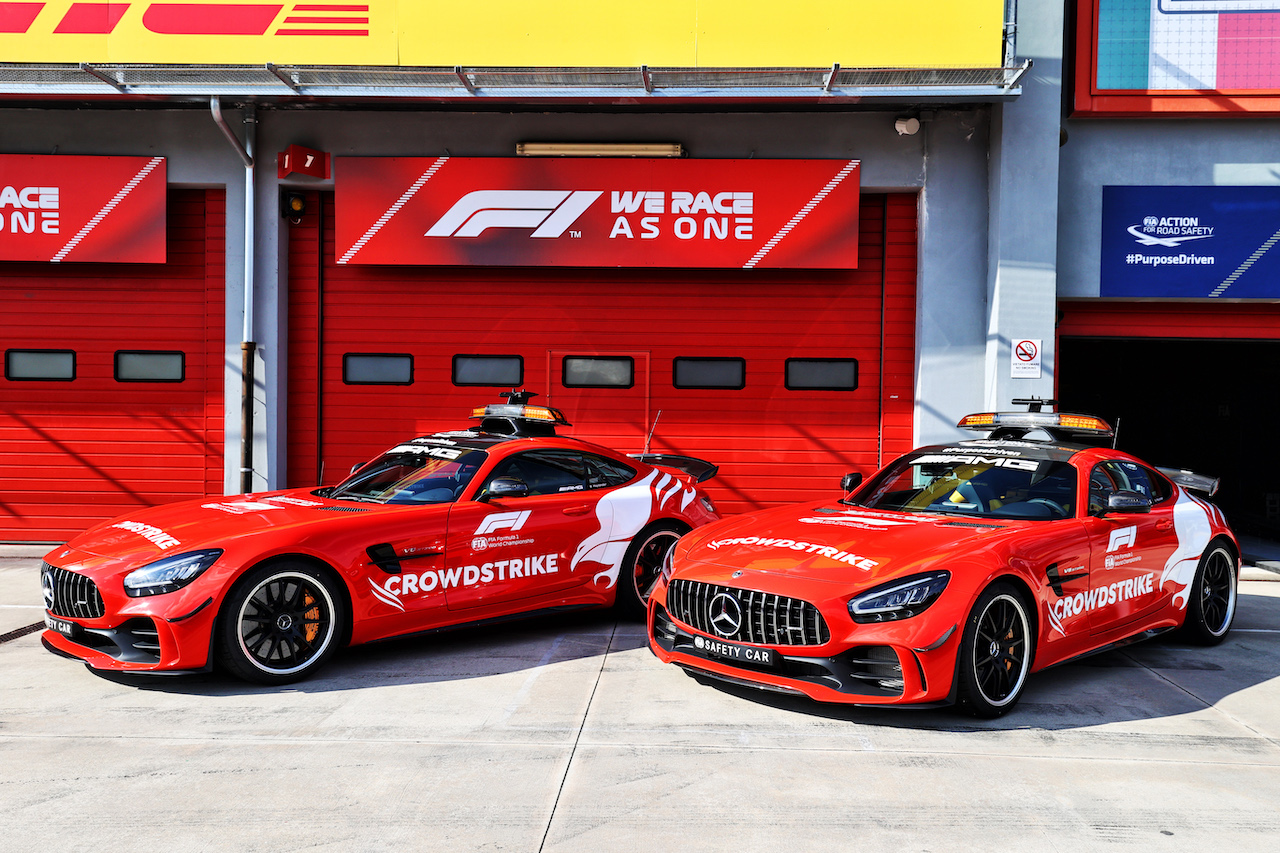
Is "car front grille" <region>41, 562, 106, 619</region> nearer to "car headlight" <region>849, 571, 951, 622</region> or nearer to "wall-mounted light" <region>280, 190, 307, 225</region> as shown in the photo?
"car headlight" <region>849, 571, 951, 622</region>

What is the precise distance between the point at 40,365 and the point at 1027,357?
35.7ft

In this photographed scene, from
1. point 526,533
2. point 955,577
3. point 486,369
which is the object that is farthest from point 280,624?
point 486,369

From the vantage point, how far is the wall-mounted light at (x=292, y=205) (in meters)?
10.8

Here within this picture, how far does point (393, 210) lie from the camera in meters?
10.6

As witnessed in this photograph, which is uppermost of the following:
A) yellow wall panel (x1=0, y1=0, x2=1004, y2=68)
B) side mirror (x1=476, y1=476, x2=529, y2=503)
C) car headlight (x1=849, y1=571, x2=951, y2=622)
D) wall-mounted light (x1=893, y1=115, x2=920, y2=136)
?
yellow wall panel (x1=0, y1=0, x2=1004, y2=68)

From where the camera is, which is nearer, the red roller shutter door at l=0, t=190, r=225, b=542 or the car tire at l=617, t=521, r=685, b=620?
the car tire at l=617, t=521, r=685, b=620

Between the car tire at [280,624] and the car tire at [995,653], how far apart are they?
3.39 m

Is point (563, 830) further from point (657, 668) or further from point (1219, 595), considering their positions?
point (1219, 595)

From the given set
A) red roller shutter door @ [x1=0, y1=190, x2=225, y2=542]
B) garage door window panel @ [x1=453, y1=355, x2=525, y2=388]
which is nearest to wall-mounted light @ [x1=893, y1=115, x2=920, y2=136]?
garage door window panel @ [x1=453, y1=355, x2=525, y2=388]

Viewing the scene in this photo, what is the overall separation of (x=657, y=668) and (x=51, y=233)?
8.73 meters

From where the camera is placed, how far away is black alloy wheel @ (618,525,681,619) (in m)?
6.99

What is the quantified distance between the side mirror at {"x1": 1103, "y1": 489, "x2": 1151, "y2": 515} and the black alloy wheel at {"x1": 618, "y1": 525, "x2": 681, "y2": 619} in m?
2.89

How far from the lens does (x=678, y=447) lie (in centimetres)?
1097

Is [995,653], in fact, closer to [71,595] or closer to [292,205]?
[71,595]
